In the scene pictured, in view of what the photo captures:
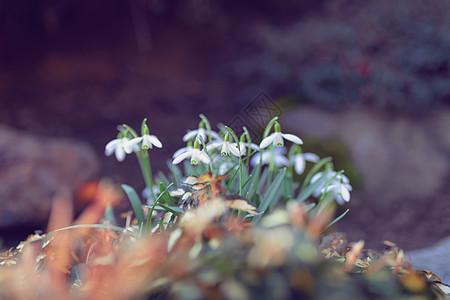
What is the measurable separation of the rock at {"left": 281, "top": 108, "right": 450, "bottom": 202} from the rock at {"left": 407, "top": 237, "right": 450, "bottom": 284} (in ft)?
4.87

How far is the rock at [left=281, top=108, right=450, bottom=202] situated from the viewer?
11.5 ft

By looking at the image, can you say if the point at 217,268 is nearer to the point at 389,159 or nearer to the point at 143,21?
the point at 389,159

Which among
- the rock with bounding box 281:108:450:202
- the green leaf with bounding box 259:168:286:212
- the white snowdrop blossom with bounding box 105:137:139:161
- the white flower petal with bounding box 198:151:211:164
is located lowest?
the rock with bounding box 281:108:450:202

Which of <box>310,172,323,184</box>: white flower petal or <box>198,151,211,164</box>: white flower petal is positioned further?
<box>310,172,323,184</box>: white flower petal

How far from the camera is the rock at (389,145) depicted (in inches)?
138

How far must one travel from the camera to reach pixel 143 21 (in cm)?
579

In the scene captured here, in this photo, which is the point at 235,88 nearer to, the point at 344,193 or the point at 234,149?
the point at 344,193

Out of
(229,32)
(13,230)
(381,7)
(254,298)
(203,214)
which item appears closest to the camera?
(254,298)

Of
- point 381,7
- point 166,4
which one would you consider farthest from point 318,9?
point 166,4

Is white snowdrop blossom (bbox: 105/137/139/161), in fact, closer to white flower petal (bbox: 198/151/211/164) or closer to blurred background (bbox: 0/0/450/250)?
white flower petal (bbox: 198/151/211/164)

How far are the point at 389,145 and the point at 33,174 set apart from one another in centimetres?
294

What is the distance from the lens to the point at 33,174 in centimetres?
268

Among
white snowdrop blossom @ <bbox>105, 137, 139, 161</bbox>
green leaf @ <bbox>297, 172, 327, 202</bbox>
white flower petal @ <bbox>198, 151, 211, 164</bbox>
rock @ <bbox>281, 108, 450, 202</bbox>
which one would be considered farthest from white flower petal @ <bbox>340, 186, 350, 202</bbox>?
rock @ <bbox>281, 108, 450, 202</bbox>

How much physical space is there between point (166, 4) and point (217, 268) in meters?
5.58
